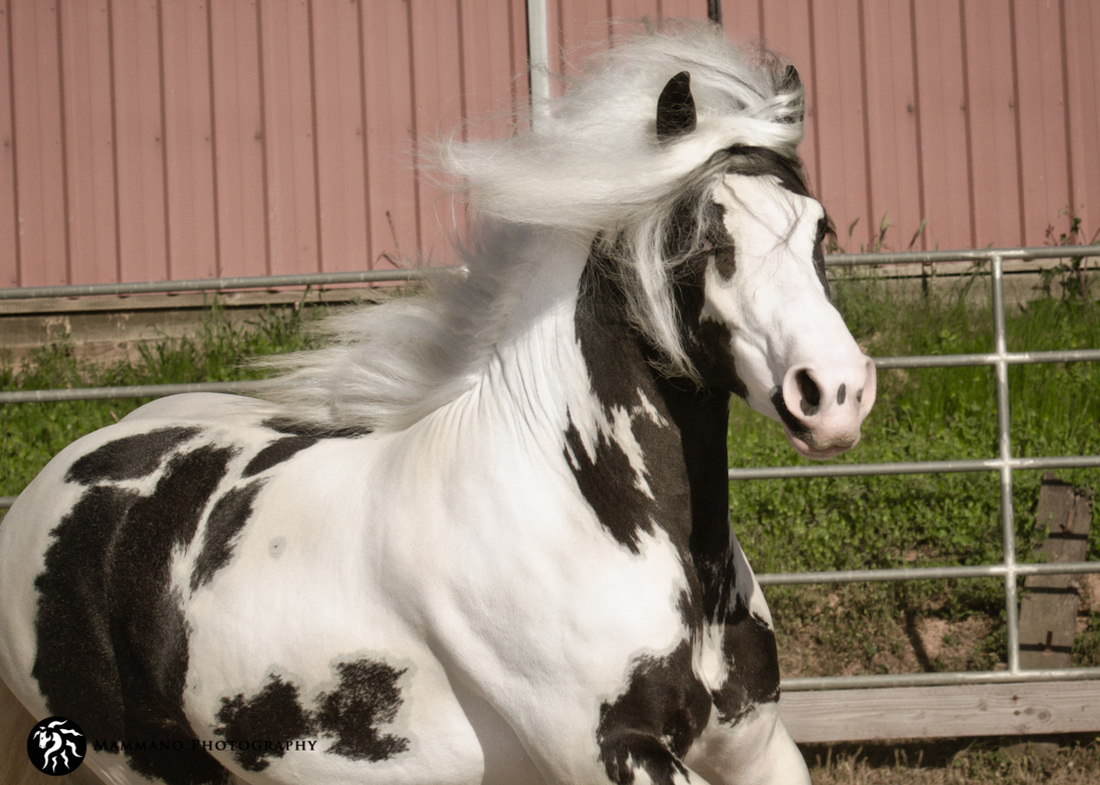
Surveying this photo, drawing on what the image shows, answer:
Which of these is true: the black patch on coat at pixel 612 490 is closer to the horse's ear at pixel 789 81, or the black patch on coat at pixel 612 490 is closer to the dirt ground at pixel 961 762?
the horse's ear at pixel 789 81

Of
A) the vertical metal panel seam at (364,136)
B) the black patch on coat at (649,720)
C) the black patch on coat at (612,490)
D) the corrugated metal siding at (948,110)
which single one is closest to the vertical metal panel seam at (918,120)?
the corrugated metal siding at (948,110)

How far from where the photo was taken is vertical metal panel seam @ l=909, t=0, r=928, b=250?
19.7 feet

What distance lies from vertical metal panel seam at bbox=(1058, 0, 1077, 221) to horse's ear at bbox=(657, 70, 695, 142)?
541 centimetres

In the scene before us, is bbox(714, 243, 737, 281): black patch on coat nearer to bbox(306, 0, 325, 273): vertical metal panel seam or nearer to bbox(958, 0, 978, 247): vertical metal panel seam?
bbox(306, 0, 325, 273): vertical metal panel seam

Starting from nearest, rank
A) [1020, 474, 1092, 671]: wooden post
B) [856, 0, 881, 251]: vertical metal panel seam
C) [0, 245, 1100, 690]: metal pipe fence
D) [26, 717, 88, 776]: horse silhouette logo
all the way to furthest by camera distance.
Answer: [26, 717, 88, 776]: horse silhouette logo < [0, 245, 1100, 690]: metal pipe fence < [1020, 474, 1092, 671]: wooden post < [856, 0, 881, 251]: vertical metal panel seam

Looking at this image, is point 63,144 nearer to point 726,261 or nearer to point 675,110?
point 675,110

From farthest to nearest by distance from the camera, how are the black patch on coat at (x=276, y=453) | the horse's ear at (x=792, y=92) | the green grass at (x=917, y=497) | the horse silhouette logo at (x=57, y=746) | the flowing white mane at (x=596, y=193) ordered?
the green grass at (x=917, y=497) → the horse silhouette logo at (x=57, y=746) → the black patch on coat at (x=276, y=453) → the horse's ear at (x=792, y=92) → the flowing white mane at (x=596, y=193)

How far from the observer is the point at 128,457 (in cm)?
224

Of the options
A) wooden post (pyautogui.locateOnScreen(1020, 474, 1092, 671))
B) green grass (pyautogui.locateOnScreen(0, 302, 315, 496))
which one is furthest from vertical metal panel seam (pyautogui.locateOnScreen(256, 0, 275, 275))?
wooden post (pyautogui.locateOnScreen(1020, 474, 1092, 671))

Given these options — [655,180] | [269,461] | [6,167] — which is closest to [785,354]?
[655,180]

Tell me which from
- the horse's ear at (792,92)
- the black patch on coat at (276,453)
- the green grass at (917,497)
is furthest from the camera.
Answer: the green grass at (917,497)

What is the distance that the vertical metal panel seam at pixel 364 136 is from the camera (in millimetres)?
6008

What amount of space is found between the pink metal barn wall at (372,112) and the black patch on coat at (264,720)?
4430 millimetres

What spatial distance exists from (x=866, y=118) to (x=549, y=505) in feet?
17.0
